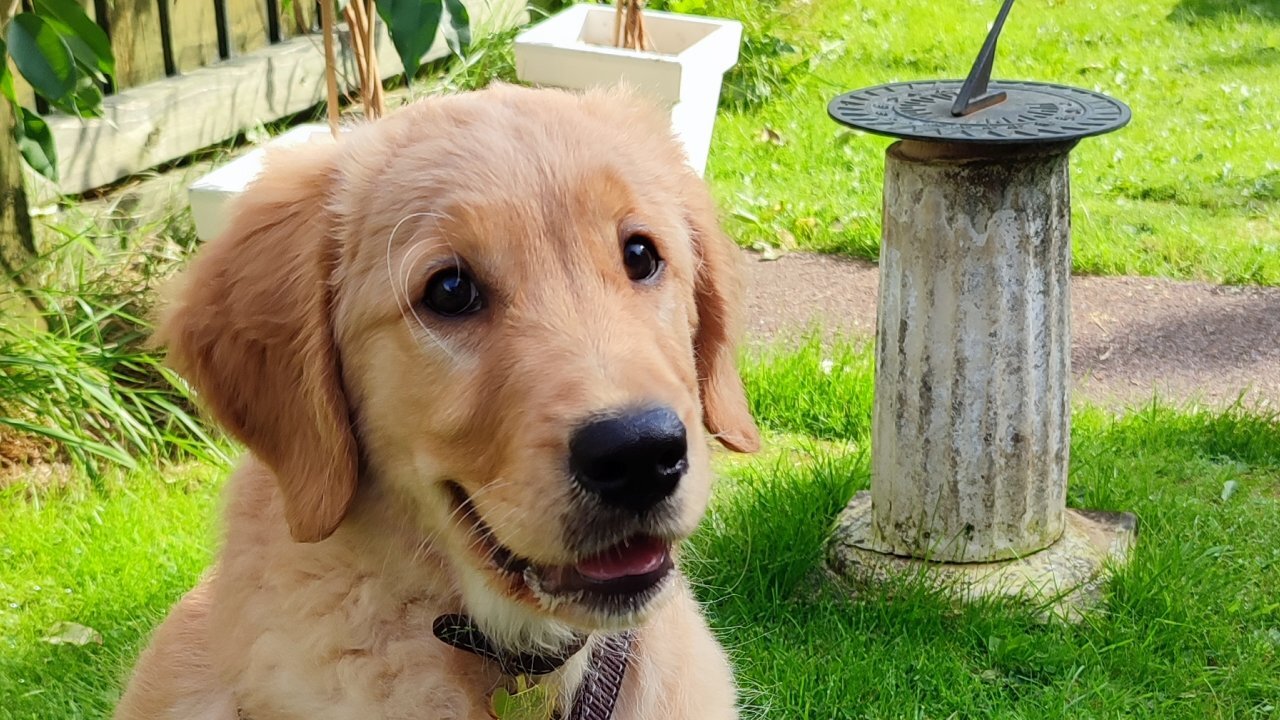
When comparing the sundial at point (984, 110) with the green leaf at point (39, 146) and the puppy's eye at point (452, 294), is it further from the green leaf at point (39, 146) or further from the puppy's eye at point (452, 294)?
the green leaf at point (39, 146)

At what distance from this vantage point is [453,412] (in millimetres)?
2072

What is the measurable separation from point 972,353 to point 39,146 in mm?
3133

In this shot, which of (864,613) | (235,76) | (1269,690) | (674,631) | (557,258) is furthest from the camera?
(235,76)

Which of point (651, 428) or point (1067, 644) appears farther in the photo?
point (1067, 644)

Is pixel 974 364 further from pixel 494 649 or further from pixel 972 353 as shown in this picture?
pixel 494 649

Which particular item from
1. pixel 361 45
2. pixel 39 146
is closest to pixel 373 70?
pixel 361 45

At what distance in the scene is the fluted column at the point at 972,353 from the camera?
3643 millimetres

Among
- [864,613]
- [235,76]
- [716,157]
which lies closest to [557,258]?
[864,613]

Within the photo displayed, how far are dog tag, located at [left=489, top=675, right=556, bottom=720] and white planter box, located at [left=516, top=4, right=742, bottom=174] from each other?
3468 millimetres

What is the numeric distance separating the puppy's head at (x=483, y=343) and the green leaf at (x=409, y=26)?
629 mm

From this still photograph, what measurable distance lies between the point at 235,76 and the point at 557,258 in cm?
448

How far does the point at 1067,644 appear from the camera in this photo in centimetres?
370

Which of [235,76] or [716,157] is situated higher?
[235,76]

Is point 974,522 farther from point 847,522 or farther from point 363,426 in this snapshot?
point 363,426
